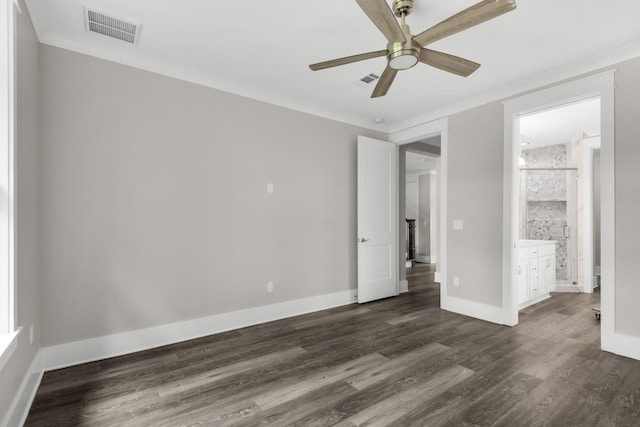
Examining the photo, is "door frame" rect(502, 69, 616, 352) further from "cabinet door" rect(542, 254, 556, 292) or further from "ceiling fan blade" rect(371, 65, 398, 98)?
"ceiling fan blade" rect(371, 65, 398, 98)

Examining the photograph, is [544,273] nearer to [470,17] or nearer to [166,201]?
[470,17]

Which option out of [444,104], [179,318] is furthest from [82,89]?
[444,104]

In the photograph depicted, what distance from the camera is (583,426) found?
1.81m

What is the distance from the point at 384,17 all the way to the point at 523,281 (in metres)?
4.02

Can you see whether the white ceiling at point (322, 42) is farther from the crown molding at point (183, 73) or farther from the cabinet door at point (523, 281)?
the cabinet door at point (523, 281)

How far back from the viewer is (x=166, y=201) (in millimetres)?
3043

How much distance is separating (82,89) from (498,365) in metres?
4.15

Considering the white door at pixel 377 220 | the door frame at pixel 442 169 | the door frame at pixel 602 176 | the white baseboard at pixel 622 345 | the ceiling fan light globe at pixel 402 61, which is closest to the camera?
the ceiling fan light globe at pixel 402 61

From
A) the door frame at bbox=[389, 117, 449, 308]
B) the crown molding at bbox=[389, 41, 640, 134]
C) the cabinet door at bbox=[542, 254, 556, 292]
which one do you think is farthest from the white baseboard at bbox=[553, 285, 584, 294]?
the crown molding at bbox=[389, 41, 640, 134]

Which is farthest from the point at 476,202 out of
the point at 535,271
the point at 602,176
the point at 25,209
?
the point at 25,209

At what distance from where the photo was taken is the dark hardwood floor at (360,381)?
1.92 metres

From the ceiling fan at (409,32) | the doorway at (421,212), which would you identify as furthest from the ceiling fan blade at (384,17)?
the doorway at (421,212)

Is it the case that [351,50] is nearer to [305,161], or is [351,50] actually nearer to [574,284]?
[305,161]

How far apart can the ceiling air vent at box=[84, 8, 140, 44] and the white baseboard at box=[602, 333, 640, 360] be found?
15.6 ft
